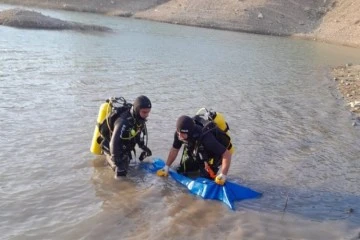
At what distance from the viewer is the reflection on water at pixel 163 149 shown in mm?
6234

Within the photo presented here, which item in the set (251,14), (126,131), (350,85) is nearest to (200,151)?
(126,131)

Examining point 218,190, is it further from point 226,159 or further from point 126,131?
point 126,131

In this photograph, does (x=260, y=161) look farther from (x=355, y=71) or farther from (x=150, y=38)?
Result: (x=150, y=38)

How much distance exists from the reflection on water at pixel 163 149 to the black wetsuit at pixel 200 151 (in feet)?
1.69

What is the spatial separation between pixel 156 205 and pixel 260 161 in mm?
2934

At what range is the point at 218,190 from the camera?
7.02 meters

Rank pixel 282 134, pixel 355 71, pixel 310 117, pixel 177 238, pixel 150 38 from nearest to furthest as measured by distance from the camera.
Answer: pixel 177 238
pixel 282 134
pixel 310 117
pixel 355 71
pixel 150 38

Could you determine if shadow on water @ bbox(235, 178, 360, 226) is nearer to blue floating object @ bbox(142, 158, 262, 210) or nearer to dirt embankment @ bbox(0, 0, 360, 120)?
blue floating object @ bbox(142, 158, 262, 210)

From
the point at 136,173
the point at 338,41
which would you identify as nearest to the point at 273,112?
the point at 136,173

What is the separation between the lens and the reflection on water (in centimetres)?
623

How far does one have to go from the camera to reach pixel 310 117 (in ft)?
42.1

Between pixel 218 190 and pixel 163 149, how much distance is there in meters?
2.41

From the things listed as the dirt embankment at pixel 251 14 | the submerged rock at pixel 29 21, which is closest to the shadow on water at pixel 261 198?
the submerged rock at pixel 29 21

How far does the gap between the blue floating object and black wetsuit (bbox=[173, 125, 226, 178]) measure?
34 centimetres
